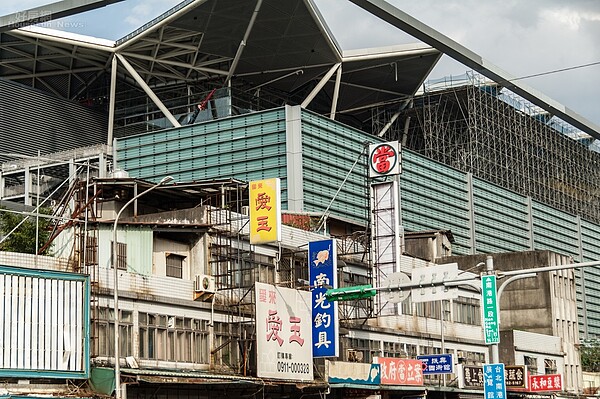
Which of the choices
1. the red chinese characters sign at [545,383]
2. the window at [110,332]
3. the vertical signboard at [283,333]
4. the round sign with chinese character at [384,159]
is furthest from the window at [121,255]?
the red chinese characters sign at [545,383]

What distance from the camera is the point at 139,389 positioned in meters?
39.2

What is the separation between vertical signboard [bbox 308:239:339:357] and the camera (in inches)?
1827

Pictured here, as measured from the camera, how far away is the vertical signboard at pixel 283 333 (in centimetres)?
4341

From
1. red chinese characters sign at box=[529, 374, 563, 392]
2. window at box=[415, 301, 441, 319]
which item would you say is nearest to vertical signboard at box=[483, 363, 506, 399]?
red chinese characters sign at box=[529, 374, 563, 392]

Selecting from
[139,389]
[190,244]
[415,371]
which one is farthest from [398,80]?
[139,389]

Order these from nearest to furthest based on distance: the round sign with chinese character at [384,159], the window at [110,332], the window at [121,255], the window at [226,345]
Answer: the window at [110,332] < the window at [121,255] < the window at [226,345] < the round sign with chinese character at [384,159]

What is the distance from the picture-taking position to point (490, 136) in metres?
106

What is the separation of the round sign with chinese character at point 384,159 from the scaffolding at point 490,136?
1848 inches

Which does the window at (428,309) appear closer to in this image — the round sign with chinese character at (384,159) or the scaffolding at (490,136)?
the round sign with chinese character at (384,159)

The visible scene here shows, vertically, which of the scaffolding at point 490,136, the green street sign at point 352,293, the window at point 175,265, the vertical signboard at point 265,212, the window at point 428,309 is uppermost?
the scaffolding at point 490,136

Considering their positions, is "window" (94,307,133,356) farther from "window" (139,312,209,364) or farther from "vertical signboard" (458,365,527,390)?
"vertical signboard" (458,365,527,390)

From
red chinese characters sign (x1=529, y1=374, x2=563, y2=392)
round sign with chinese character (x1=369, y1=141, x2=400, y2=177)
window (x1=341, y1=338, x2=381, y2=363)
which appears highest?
round sign with chinese character (x1=369, y1=141, x2=400, y2=177)

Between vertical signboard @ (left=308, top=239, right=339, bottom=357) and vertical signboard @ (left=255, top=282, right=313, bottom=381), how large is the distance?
1.48 ft

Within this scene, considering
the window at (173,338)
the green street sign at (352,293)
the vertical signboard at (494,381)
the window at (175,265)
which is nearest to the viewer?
the green street sign at (352,293)
